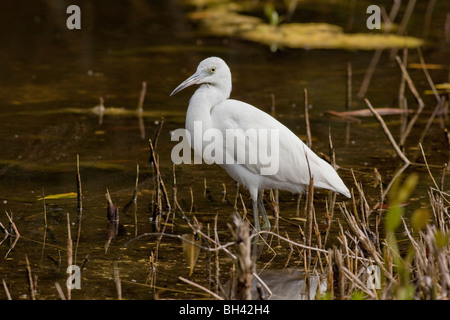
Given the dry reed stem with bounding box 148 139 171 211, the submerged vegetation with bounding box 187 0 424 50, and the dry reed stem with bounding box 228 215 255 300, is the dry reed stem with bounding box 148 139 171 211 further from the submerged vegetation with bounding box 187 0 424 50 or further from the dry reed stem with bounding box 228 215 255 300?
the submerged vegetation with bounding box 187 0 424 50

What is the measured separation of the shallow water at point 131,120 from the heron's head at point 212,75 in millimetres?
1012

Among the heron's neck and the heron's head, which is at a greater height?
the heron's head

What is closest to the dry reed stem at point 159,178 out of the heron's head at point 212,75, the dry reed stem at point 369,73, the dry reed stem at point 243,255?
the heron's head at point 212,75

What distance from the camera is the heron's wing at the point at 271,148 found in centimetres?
548

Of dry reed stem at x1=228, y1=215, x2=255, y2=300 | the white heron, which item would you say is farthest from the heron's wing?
dry reed stem at x1=228, y1=215, x2=255, y2=300

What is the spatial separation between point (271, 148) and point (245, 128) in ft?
0.86

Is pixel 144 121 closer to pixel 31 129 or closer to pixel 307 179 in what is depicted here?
pixel 31 129

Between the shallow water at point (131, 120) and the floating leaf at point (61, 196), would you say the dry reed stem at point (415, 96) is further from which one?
the floating leaf at point (61, 196)

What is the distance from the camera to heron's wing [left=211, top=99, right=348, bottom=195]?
5.48 meters

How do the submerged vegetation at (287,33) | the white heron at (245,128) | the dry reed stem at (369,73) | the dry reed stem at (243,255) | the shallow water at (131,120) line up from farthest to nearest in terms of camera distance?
the submerged vegetation at (287,33) < the dry reed stem at (369,73) < the white heron at (245,128) < the shallow water at (131,120) < the dry reed stem at (243,255)

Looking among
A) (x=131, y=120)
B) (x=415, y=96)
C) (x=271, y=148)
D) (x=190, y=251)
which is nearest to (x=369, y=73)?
(x=415, y=96)

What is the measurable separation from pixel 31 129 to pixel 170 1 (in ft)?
23.7

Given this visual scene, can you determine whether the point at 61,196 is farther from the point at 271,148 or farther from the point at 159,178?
the point at 271,148

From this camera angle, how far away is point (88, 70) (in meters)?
10.4
